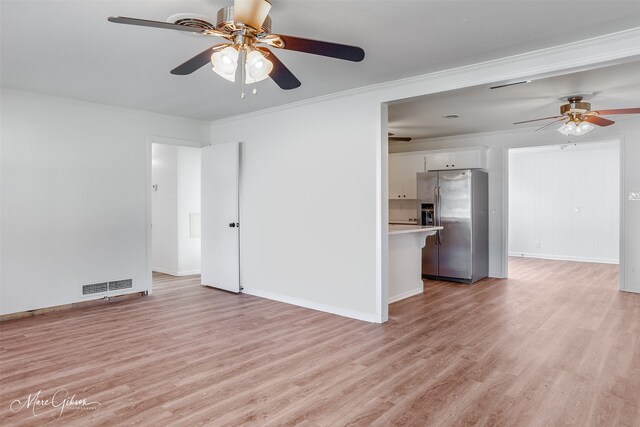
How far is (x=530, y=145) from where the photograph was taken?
21.1 feet

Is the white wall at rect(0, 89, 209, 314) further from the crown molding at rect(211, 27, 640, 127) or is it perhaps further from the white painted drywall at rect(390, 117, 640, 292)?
the white painted drywall at rect(390, 117, 640, 292)

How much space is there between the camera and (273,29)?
281 centimetres

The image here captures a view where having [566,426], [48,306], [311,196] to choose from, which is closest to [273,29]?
[311,196]

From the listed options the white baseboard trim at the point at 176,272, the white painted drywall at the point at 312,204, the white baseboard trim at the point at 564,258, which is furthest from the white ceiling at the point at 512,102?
the white baseboard trim at the point at 176,272

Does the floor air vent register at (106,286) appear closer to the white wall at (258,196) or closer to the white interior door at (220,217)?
the white wall at (258,196)

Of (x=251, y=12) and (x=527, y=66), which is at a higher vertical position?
(x=527, y=66)

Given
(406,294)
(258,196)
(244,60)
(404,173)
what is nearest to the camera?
(244,60)

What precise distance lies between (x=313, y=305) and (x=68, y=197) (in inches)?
128

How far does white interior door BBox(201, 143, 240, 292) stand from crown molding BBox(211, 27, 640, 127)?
2202mm

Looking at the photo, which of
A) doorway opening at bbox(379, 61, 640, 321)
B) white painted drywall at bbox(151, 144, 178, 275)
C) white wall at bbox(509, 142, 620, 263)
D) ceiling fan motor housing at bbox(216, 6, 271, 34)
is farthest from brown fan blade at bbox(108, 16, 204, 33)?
white wall at bbox(509, 142, 620, 263)

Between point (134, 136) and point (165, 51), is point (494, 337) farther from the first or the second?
point (134, 136)

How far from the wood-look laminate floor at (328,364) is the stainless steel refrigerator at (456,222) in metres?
1.46

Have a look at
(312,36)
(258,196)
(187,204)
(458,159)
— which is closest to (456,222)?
(458,159)

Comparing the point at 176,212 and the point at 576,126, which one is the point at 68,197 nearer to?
the point at 176,212
